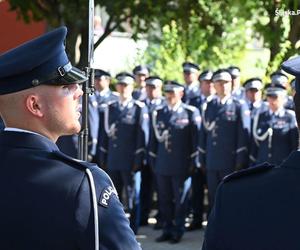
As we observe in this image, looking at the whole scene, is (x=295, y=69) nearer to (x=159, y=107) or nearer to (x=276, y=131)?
(x=276, y=131)

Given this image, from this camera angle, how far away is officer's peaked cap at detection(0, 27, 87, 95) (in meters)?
2.58

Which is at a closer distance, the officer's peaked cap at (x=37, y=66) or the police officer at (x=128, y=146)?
the officer's peaked cap at (x=37, y=66)

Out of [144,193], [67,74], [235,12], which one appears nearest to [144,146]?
[144,193]

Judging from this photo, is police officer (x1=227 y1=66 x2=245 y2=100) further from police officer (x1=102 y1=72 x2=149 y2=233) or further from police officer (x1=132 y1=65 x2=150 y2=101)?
police officer (x1=132 y1=65 x2=150 y2=101)

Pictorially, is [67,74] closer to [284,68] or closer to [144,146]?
[284,68]

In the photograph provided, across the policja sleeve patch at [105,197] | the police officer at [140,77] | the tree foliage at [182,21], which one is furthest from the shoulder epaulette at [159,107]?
the policja sleeve patch at [105,197]

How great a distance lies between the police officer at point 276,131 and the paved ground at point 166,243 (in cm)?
112

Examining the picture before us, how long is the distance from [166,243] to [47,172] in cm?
685

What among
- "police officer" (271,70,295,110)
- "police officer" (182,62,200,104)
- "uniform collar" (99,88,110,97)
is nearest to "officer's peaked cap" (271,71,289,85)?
"police officer" (271,70,295,110)

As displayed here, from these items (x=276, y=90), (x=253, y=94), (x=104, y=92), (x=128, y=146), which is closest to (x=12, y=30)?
(x=104, y=92)

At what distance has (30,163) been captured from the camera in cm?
250

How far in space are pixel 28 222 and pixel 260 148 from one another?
22.5ft

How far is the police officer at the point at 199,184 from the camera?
1016cm

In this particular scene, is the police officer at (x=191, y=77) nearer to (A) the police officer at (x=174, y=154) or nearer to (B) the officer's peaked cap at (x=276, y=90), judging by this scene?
(A) the police officer at (x=174, y=154)
